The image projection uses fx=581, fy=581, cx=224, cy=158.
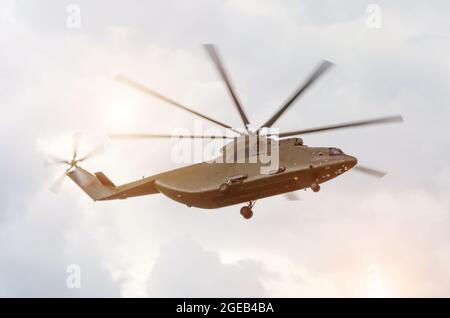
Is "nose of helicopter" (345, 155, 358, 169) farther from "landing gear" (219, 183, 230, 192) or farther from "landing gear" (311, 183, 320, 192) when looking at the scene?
"landing gear" (219, 183, 230, 192)

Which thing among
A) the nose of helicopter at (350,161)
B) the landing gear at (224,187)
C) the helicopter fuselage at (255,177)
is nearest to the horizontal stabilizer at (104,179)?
the helicopter fuselage at (255,177)

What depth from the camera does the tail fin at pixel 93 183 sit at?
140 ft

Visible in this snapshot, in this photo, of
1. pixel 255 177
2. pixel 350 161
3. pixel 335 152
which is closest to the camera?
pixel 350 161

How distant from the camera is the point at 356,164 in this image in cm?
3191

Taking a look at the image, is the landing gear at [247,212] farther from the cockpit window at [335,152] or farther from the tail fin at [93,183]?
the tail fin at [93,183]

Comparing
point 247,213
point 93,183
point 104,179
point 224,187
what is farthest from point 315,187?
point 93,183

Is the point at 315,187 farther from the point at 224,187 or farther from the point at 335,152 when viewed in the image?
the point at 224,187

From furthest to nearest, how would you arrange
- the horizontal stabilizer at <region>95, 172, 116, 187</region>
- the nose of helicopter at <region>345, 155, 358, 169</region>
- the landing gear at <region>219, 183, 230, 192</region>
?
the horizontal stabilizer at <region>95, 172, 116, 187</region> < the landing gear at <region>219, 183, 230, 192</region> < the nose of helicopter at <region>345, 155, 358, 169</region>

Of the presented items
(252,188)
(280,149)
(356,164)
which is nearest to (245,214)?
(252,188)

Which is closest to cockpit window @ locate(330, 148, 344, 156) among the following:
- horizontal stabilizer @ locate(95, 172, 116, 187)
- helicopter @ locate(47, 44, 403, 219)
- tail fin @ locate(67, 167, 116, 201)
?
helicopter @ locate(47, 44, 403, 219)

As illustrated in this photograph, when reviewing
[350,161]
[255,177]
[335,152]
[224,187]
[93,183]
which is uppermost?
[335,152]

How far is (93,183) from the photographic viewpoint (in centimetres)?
4422

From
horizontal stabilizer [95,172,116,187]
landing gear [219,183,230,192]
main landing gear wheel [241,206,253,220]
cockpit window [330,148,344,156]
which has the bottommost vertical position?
main landing gear wheel [241,206,253,220]

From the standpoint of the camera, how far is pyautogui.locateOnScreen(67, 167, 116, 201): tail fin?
140 ft
